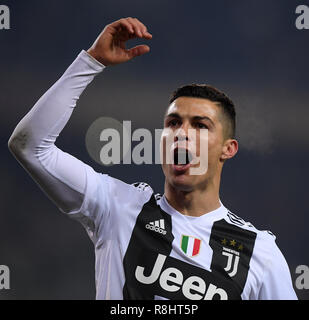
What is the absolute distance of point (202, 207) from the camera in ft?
6.46

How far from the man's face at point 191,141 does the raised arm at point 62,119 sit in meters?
0.41

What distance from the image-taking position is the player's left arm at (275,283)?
6.08 ft

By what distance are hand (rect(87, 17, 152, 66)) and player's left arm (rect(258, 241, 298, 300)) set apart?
0.97 metres

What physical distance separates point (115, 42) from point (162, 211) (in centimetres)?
70

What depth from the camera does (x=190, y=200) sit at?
1.95m

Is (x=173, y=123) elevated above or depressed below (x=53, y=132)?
above

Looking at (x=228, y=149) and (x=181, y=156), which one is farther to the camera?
(x=228, y=149)

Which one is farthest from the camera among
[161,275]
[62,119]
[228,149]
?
[228,149]

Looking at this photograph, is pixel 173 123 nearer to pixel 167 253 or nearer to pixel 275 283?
pixel 167 253

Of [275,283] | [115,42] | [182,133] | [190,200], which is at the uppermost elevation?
[115,42]

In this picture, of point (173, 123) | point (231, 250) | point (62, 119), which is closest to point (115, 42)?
point (62, 119)

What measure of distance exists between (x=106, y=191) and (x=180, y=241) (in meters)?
0.34
